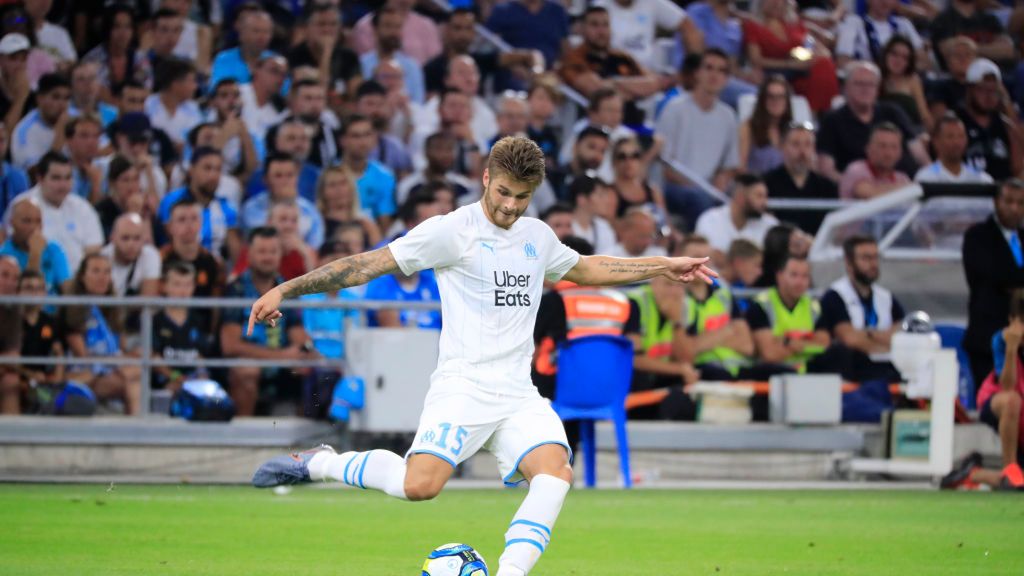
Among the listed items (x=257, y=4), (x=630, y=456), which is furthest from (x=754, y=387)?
(x=257, y=4)

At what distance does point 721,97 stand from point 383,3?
4.31 metres

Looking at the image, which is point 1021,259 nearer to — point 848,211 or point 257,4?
point 848,211

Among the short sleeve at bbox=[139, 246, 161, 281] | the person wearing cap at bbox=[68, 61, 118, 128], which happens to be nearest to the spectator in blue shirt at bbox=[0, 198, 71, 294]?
the short sleeve at bbox=[139, 246, 161, 281]

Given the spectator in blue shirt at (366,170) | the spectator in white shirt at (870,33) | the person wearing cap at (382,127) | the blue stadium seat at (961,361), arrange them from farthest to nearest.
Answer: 1. the spectator in white shirt at (870,33)
2. the person wearing cap at (382,127)
3. the spectator in blue shirt at (366,170)
4. the blue stadium seat at (961,361)

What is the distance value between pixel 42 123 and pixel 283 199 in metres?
2.74

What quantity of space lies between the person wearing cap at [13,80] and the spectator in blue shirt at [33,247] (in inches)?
89.7

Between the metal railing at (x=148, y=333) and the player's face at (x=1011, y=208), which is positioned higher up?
the player's face at (x=1011, y=208)

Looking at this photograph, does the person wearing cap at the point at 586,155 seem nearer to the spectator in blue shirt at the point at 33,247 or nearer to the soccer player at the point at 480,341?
the spectator in blue shirt at the point at 33,247

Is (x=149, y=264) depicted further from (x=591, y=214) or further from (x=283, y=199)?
(x=591, y=214)

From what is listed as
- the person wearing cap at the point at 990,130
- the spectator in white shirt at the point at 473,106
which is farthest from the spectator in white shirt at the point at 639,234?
the person wearing cap at the point at 990,130

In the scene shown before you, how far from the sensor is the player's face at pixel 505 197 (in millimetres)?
7453

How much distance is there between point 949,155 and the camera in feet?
62.9

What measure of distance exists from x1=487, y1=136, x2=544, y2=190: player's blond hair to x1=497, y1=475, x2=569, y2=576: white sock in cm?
133

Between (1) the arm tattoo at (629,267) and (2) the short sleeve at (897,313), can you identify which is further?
(2) the short sleeve at (897,313)
